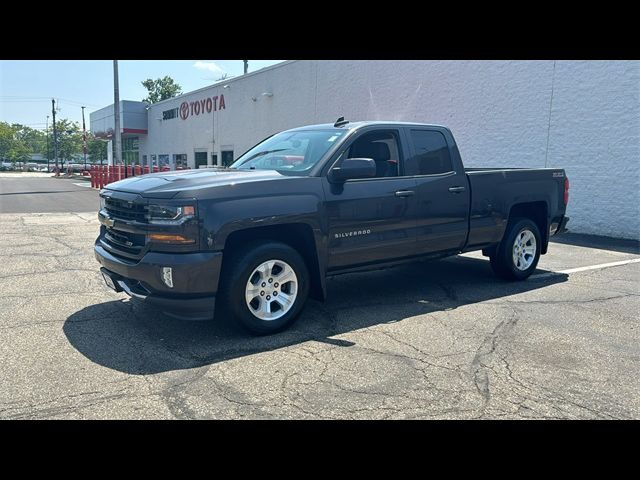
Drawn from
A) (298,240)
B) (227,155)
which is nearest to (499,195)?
(298,240)

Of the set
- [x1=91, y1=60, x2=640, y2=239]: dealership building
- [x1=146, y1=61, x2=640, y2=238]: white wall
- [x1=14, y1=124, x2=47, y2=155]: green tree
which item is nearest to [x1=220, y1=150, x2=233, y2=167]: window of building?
[x1=91, y1=60, x2=640, y2=239]: dealership building

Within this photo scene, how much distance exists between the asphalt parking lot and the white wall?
16.6 ft

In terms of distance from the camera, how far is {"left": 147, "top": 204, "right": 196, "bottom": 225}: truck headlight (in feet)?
13.5

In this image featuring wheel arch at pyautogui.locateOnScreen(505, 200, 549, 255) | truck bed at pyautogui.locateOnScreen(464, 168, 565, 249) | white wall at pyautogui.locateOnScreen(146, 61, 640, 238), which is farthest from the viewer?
white wall at pyautogui.locateOnScreen(146, 61, 640, 238)

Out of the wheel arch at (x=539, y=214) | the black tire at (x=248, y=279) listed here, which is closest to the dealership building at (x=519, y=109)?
the black tire at (x=248, y=279)

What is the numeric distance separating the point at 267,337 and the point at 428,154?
2.87 metres

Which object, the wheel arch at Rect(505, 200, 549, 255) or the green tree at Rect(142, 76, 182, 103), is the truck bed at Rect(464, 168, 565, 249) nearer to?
the wheel arch at Rect(505, 200, 549, 255)

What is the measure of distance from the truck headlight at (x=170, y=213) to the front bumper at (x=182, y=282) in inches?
10.6

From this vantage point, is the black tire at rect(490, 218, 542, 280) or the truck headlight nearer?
the truck headlight

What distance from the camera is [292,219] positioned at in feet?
15.1

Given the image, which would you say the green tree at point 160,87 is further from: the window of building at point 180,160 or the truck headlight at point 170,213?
the truck headlight at point 170,213

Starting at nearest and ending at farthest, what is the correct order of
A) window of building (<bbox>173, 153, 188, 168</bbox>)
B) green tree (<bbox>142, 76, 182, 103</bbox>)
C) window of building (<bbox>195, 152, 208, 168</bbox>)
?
window of building (<bbox>195, 152, 208, 168</bbox>) < window of building (<bbox>173, 153, 188, 168</bbox>) < green tree (<bbox>142, 76, 182, 103</bbox>)
